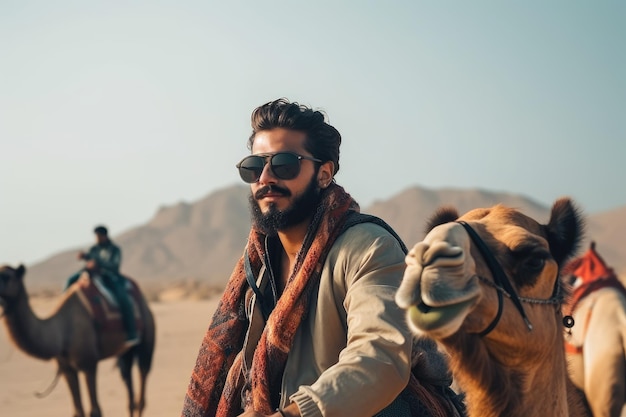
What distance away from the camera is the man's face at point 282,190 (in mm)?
3582

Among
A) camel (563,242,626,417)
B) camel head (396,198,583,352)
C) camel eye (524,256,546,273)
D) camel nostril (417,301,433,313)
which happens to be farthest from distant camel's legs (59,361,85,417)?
camel nostril (417,301,433,313)

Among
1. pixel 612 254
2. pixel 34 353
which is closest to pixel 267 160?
pixel 34 353

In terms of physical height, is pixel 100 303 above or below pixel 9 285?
below

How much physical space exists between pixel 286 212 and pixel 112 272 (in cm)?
967

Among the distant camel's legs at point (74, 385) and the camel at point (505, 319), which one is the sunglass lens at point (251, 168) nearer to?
the camel at point (505, 319)

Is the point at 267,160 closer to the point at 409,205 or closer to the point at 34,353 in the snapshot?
the point at 34,353

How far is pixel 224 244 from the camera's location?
118750 mm

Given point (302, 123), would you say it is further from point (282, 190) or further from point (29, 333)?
point (29, 333)

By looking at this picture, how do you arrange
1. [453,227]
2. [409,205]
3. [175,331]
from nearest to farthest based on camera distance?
[453,227] < [175,331] < [409,205]

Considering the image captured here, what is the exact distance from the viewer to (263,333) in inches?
132

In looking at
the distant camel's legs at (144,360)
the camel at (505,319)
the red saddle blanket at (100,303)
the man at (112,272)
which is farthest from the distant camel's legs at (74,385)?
the camel at (505,319)

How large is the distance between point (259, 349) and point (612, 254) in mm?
90188

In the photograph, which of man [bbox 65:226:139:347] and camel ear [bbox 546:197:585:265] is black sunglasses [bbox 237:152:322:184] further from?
man [bbox 65:226:139:347]

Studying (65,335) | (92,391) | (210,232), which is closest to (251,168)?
(92,391)
